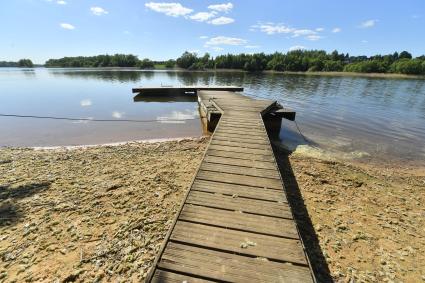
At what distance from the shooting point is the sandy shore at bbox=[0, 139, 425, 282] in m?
3.83

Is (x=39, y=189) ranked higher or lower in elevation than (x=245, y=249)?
lower

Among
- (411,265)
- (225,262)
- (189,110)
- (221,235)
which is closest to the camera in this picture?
(225,262)

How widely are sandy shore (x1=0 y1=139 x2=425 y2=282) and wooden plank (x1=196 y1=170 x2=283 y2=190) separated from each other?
1043mm

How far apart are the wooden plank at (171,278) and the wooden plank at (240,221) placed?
3.23 ft

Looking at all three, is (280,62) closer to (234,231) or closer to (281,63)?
(281,63)

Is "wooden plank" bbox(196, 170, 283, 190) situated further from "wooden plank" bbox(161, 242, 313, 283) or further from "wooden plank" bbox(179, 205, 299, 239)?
"wooden plank" bbox(161, 242, 313, 283)

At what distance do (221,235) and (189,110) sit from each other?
15614mm

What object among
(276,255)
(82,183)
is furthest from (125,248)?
(82,183)

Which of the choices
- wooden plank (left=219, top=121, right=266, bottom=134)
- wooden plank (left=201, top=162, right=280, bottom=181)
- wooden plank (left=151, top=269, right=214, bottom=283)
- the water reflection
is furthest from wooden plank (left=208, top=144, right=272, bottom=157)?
the water reflection

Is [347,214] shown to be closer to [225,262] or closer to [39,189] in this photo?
[225,262]

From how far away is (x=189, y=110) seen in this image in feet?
60.5

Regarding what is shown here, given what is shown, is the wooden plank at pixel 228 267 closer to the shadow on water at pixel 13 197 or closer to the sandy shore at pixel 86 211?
the sandy shore at pixel 86 211

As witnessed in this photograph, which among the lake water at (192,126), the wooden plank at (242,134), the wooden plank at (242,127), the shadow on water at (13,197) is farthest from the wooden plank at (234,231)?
the lake water at (192,126)

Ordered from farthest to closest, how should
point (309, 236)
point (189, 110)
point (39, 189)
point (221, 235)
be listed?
point (189, 110)
point (39, 189)
point (309, 236)
point (221, 235)
